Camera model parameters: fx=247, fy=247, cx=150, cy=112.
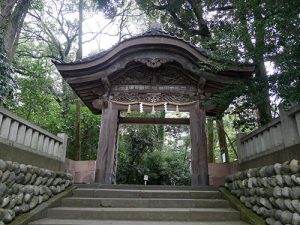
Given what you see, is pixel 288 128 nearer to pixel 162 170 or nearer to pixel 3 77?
pixel 3 77

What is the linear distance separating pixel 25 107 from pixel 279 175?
26.5 feet

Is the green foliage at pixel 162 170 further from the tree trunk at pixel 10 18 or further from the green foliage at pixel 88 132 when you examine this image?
the tree trunk at pixel 10 18

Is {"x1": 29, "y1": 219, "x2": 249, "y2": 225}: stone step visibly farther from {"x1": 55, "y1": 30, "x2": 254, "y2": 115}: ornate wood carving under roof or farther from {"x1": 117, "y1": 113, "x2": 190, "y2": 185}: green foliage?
{"x1": 117, "y1": 113, "x2": 190, "y2": 185}: green foliage

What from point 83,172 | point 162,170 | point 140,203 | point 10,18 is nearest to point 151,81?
point 83,172

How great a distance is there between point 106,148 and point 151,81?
2574mm

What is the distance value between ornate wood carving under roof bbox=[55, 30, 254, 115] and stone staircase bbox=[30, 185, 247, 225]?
3060mm

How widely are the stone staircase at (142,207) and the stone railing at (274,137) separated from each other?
1.22 m

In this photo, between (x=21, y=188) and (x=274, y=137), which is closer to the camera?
(x=21, y=188)

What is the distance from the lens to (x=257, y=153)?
5.00 m

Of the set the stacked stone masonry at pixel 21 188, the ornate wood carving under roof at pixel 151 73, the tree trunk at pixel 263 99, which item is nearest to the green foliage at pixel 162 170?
the ornate wood carving under roof at pixel 151 73

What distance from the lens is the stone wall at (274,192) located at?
3.06 m

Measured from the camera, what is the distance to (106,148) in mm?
7148

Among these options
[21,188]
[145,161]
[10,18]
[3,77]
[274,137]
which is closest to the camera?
[21,188]

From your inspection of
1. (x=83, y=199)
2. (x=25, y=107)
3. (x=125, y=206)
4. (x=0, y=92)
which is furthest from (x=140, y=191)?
(x=25, y=107)
